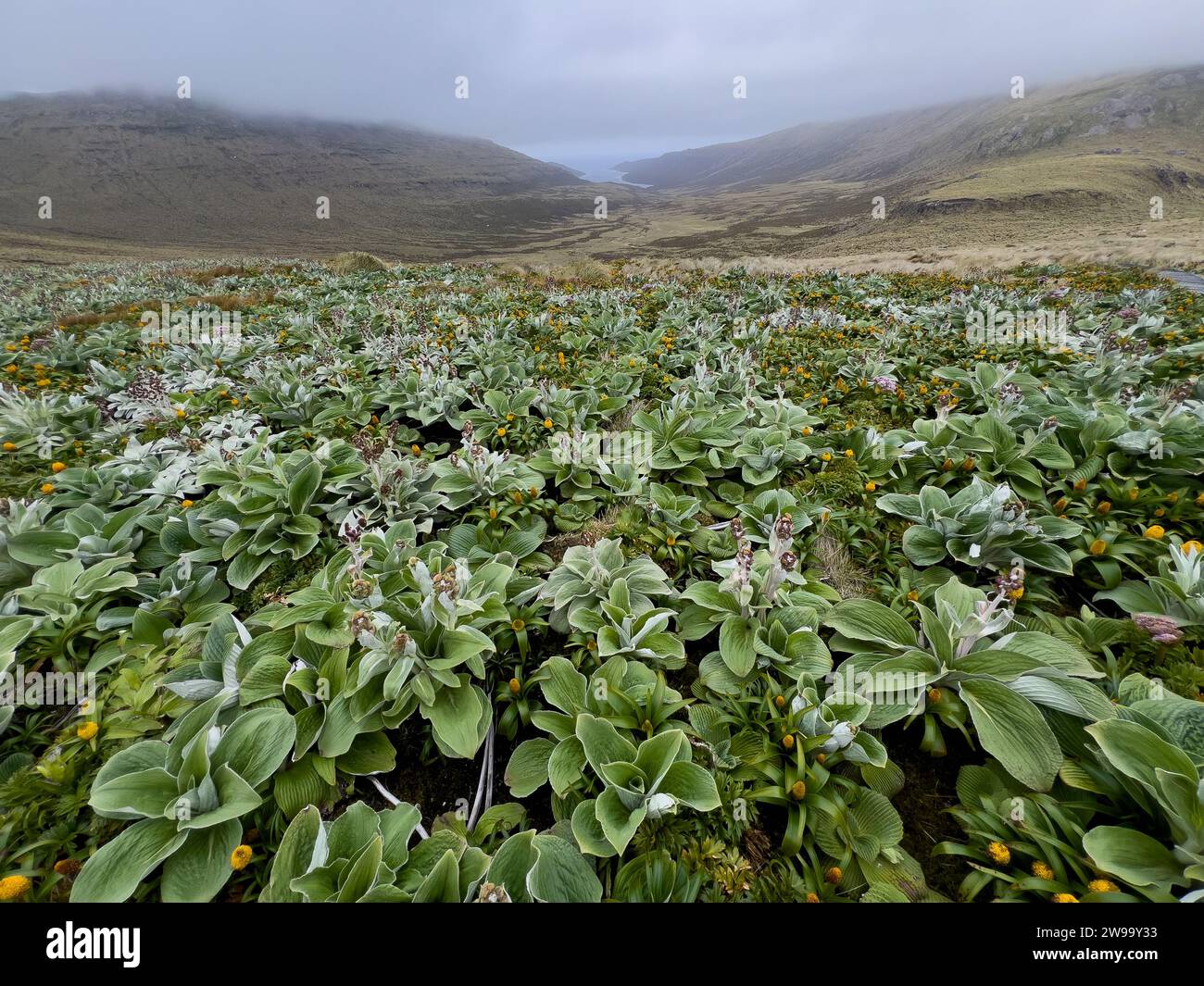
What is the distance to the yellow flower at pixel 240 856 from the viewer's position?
6.50 feet

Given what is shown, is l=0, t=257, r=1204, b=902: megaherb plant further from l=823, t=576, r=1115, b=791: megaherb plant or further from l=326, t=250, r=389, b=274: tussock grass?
l=326, t=250, r=389, b=274: tussock grass

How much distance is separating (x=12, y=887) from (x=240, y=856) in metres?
0.80

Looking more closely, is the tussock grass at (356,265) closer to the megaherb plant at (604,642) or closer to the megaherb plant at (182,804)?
the megaherb plant at (604,642)

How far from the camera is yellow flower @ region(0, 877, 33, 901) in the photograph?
188 centimetres

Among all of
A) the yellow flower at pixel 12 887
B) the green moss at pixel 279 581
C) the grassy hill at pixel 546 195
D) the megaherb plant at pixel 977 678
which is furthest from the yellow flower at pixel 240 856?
the grassy hill at pixel 546 195

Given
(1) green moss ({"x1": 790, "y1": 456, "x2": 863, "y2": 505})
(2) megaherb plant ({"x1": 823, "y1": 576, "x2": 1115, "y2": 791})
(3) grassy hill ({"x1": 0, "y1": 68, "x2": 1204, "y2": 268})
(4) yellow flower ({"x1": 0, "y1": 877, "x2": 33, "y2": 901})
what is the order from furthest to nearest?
(3) grassy hill ({"x1": 0, "y1": 68, "x2": 1204, "y2": 268})
(1) green moss ({"x1": 790, "y1": 456, "x2": 863, "y2": 505})
(2) megaherb plant ({"x1": 823, "y1": 576, "x2": 1115, "y2": 791})
(4) yellow flower ({"x1": 0, "y1": 877, "x2": 33, "y2": 901})

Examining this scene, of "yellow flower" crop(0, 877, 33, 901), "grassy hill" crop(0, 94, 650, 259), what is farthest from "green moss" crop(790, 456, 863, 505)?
"grassy hill" crop(0, 94, 650, 259)

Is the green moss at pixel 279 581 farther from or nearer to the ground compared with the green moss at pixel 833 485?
nearer to the ground

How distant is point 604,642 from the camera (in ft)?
9.37

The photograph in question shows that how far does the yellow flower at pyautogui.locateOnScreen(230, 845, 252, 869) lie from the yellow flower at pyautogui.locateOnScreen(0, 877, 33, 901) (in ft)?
2.39

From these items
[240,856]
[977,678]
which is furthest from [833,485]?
[240,856]

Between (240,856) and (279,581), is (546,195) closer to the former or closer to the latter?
(279,581)

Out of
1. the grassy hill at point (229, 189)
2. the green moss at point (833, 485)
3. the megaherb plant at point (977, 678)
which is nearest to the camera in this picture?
the megaherb plant at point (977, 678)
